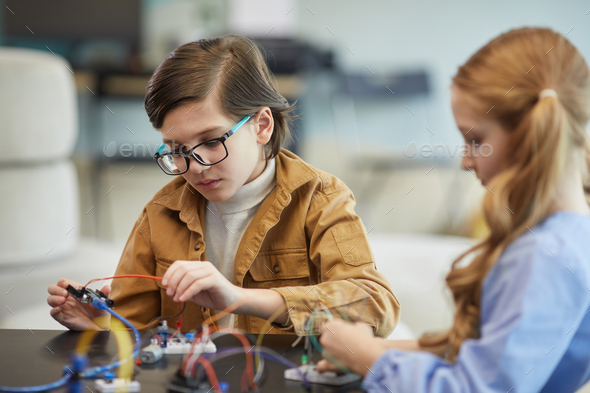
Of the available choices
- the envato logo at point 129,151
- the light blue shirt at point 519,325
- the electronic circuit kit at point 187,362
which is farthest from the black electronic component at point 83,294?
the envato logo at point 129,151

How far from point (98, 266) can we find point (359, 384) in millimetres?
1483

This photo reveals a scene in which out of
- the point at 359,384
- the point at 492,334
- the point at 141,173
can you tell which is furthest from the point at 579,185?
the point at 141,173

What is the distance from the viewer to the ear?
1.09 m

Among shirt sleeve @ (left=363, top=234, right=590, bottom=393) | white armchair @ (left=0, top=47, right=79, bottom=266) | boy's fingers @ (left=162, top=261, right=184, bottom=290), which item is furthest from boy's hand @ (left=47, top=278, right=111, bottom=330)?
white armchair @ (left=0, top=47, right=79, bottom=266)

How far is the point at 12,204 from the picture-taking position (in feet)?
6.24

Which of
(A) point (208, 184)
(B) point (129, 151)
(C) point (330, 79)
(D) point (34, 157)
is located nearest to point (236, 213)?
(A) point (208, 184)

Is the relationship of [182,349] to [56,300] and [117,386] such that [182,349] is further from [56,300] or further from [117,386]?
[56,300]

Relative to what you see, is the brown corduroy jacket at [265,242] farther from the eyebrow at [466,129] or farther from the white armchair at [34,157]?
the white armchair at [34,157]

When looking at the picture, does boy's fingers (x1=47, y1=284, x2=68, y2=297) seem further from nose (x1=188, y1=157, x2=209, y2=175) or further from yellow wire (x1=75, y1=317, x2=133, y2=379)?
nose (x1=188, y1=157, x2=209, y2=175)

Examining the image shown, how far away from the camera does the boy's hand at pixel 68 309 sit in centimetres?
90

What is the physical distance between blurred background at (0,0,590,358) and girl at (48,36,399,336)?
2219 mm

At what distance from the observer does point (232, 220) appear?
112cm

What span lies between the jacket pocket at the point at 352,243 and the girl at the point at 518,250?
26cm

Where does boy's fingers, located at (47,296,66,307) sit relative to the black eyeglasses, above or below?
below
